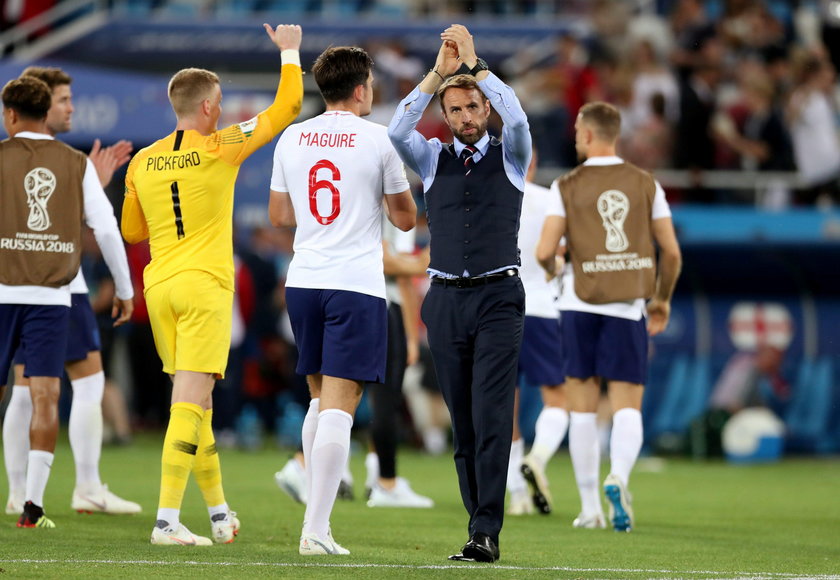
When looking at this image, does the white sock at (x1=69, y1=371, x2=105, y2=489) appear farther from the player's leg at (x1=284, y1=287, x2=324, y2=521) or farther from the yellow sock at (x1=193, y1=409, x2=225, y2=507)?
the player's leg at (x1=284, y1=287, x2=324, y2=521)

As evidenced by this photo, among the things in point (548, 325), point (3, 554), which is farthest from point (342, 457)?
point (548, 325)

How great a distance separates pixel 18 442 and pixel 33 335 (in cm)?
111

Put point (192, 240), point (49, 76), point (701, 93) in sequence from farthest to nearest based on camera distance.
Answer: point (701, 93) → point (49, 76) → point (192, 240)

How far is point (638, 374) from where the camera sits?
359 inches

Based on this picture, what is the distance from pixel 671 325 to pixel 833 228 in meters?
2.14

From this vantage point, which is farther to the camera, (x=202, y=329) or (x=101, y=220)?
(x=101, y=220)

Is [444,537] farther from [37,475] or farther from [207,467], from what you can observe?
[37,475]

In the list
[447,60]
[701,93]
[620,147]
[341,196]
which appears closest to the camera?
[447,60]

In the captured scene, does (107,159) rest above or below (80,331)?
above

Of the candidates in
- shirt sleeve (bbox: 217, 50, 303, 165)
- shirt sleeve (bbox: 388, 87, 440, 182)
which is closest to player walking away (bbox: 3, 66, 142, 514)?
shirt sleeve (bbox: 217, 50, 303, 165)

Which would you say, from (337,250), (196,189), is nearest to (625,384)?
(337,250)

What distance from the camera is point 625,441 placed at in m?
9.16

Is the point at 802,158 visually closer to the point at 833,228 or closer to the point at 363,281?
the point at 833,228

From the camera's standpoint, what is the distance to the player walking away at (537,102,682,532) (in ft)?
29.9
